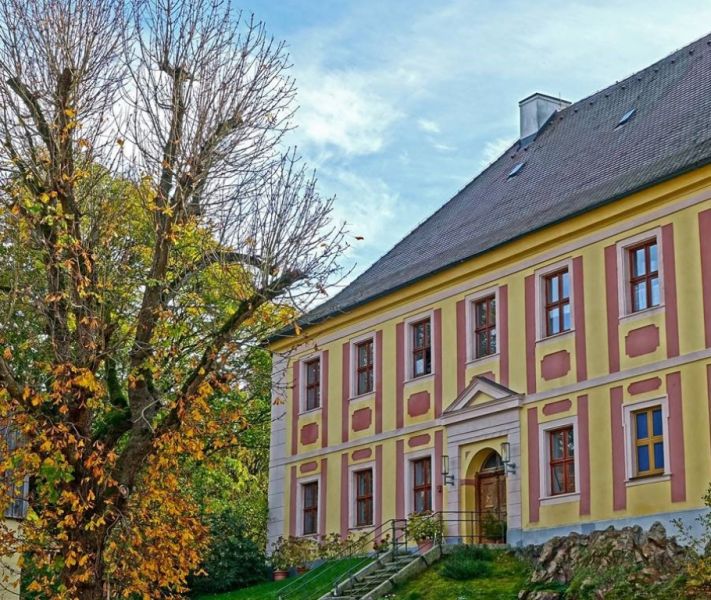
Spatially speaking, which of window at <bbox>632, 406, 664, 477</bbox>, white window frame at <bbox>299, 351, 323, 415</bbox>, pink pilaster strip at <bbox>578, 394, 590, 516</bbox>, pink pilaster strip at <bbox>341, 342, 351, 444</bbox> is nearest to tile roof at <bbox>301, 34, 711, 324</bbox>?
white window frame at <bbox>299, 351, 323, 415</bbox>

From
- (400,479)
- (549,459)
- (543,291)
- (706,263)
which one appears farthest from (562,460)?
(400,479)

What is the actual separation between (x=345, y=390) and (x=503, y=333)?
639 centimetres

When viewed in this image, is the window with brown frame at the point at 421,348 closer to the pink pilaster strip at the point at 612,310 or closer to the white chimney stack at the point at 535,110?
the pink pilaster strip at the point at 612,310

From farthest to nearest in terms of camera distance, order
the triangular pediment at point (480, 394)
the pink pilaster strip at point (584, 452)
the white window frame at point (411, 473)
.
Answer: the white window frame at point (411, 473)
the triangular pediment at point (480, 394)
the pink pilaster strip at point (584, 452)

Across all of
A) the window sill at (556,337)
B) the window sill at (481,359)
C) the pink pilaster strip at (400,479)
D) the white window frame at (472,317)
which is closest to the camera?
the window sill at (556,337)

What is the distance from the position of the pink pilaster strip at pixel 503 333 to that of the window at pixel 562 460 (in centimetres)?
199

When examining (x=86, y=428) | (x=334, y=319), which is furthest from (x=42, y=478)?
(x=334, y=319)

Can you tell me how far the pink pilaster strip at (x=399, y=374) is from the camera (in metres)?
32.6

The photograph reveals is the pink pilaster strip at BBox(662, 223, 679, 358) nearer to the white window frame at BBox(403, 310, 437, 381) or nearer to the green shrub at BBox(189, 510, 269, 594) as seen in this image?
the white window frame at BBox(403, 310, 437, 381)

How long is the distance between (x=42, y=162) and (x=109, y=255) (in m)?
1.86

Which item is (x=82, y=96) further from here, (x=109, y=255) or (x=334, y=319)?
(x=334, y=319)

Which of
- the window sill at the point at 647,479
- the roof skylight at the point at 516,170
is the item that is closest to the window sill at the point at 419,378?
the roof skylight at the point at 516,170

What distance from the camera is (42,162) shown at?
17562mm

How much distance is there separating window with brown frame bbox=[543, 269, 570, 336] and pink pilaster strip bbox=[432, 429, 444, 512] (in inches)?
168
